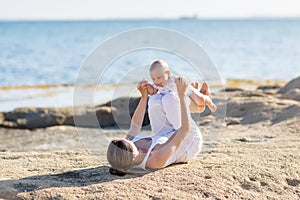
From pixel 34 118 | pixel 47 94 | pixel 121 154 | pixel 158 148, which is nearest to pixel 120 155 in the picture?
pixel 121 154

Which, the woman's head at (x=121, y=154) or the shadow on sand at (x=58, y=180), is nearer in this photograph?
the shadow on sand at (x=58, y=180)

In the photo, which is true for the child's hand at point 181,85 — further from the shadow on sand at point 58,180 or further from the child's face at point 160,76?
the shadow on sand at point 58,180

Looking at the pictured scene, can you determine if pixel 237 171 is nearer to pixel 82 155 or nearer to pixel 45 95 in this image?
pixel 82 155

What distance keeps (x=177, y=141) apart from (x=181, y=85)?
Result: 52 cm

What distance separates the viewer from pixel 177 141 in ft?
15.9

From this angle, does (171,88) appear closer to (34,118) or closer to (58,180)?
(58,180)

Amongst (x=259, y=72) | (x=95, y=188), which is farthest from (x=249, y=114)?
(x=259, y=72)

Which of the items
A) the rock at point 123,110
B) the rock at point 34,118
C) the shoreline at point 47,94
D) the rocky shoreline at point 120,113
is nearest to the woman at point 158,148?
the rock at point 123,110

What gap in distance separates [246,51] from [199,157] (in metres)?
36.6

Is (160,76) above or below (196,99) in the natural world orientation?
above

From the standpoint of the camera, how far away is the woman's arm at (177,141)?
481cm

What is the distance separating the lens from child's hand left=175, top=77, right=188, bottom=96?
481 cm

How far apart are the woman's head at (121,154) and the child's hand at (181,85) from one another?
66cm

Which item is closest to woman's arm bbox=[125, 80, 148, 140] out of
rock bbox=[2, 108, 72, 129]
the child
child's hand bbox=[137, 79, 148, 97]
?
child's hand bbox=[137, 79, 148, 97]
